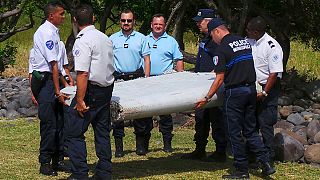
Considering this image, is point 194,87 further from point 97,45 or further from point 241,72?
point 97,45

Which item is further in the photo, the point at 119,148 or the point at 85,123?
the point at 119,148

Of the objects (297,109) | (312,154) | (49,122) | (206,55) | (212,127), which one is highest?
(206,55)

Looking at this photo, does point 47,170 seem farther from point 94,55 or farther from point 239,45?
point 239,45

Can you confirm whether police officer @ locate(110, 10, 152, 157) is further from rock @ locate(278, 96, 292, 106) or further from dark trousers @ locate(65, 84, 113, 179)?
rock @ locate(278, 96, 292, 106)

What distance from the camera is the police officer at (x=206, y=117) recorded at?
30.1 ft

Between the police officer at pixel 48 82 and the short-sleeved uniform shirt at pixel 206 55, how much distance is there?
184cm

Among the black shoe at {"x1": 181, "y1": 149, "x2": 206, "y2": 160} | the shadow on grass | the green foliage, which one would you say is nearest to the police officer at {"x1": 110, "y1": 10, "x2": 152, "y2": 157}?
the shadow on grass

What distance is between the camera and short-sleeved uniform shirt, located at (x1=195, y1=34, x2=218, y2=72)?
928 centimetres

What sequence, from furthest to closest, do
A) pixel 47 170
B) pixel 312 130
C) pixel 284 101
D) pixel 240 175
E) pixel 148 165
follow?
pixel 284 101 < pixel 312 130 < pixel 148 165 < pixel 47 170 < pixel 240 175

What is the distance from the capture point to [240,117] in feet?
27.1

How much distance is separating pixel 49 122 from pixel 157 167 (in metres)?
1.47

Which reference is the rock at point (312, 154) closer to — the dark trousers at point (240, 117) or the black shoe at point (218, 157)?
the black shoe at point (218, 157)

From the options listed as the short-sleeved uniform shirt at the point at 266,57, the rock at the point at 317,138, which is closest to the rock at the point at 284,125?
the rock at the point at 317,138

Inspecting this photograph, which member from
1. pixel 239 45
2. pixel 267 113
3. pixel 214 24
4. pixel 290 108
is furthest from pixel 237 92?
pixel 290 108
